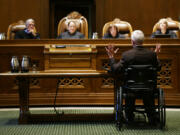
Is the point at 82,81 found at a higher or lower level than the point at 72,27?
lower

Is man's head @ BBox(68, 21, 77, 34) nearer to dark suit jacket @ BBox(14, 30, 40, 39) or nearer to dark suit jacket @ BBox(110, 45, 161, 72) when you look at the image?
dark suit jacket @ BBox(14, 30, 40, 39)

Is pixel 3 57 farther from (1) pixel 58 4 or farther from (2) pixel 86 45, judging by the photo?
(1) pixel 58 4

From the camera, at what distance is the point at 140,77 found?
3.44 m

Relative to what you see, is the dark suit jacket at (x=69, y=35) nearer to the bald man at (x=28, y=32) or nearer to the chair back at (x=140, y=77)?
the bald man at (x=28, y=32)

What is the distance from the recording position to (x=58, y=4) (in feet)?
28.1

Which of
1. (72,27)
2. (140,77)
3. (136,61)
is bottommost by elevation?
(140,77)

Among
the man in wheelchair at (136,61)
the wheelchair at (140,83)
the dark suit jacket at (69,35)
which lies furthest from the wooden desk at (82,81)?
the wheelchair at (140,83)

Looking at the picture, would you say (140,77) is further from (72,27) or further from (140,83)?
(72,27)

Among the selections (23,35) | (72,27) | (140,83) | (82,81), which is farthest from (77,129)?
(23,35)

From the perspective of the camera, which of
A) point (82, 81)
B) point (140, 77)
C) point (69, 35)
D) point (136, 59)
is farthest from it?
point (69, 35)

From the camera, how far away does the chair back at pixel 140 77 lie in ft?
11.2

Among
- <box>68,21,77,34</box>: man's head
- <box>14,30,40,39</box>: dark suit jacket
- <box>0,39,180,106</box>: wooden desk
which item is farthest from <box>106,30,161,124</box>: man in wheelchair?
<box>14,30,40,39</box>: dark suit jacket

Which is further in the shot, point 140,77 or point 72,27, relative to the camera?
point 72,27

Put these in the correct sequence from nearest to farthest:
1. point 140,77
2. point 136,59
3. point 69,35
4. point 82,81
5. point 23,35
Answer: point 140,77 → point 136,59 → point 82,81 → point 23,35 → point 69,35
